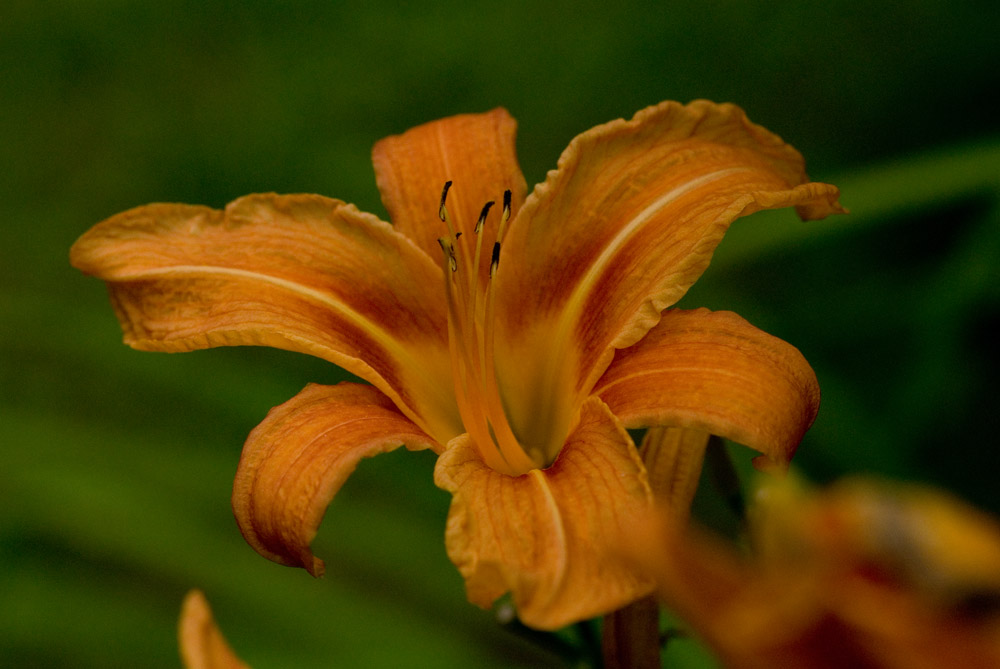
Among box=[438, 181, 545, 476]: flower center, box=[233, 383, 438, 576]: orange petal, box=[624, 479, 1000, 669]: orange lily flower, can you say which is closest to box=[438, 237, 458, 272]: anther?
box=[438, 181, 545, 476]: flower center

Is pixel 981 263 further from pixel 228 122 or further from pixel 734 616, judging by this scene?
pixel 228 122

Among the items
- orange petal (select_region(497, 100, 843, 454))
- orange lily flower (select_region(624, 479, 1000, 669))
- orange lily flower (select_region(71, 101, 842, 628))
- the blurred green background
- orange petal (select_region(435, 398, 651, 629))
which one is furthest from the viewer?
the blurred green background

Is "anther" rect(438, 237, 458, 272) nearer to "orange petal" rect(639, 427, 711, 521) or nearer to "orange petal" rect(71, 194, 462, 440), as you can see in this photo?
"orange petal" rect(71, 194, 462, 440)

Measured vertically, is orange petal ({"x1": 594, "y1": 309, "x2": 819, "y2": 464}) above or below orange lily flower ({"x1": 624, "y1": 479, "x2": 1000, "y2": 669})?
above

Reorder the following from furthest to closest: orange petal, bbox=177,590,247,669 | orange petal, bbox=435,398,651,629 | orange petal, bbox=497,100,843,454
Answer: orange petal, bbox=497,100,843,454
orange petal, bbox=435,398,651,629
orange petal, bbox=177,590,247,669

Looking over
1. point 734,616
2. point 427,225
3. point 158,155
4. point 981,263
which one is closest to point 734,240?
point 981,263

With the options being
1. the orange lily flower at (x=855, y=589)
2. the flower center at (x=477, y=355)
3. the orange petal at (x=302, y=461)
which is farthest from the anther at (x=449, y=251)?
the orange lily flower at (x=855, y=589)

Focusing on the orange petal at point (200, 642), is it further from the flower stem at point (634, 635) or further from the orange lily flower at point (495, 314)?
the flower stem at point (634, 635)
